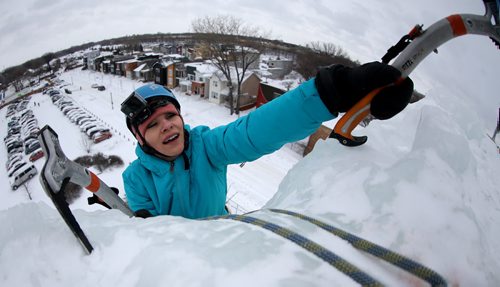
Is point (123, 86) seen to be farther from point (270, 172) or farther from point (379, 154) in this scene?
point (379, 154)

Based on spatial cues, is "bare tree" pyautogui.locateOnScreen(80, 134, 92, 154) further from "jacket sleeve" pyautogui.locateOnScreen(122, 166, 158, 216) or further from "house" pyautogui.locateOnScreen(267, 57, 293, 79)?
"house" pyautogui.locateOnScreen(267, 57, 293, 79)

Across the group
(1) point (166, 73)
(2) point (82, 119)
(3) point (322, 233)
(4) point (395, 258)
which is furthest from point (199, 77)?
(4) point (395, 258)

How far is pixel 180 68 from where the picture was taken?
103 feet

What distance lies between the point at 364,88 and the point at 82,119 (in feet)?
90.2

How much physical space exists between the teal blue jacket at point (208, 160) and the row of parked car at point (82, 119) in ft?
64.8

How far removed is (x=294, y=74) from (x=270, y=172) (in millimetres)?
28856

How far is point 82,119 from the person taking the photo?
2298 centimetres

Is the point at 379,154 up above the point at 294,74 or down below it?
above

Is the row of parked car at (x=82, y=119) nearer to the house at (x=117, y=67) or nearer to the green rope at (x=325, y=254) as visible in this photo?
the house at (x=117, y=67)

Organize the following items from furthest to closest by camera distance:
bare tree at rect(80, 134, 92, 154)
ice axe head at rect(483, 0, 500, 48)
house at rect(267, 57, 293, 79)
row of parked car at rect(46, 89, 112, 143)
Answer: house at rect(267, 57, 293, 79), row of parked car at rect(46, 89, 112, 143), bare tree at rect(80, 134, 92, 154), ice axe head at rect(483, 0, 500, 48)

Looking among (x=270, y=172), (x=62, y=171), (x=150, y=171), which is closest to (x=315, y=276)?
(x=62, y=171)

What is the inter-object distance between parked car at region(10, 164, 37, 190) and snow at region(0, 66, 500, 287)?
62.6ft

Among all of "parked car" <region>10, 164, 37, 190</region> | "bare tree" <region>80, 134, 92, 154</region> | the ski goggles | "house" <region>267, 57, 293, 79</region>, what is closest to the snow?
the ski goggles

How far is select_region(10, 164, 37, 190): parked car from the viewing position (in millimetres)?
14648
